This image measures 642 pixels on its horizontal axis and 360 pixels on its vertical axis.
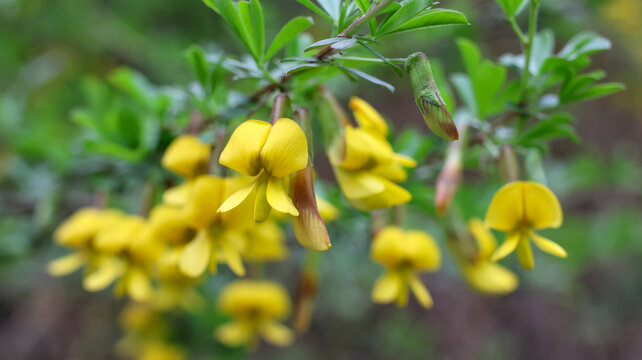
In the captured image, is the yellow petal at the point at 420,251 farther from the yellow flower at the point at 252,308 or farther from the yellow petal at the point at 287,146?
the yellow flower at the point at 252,308

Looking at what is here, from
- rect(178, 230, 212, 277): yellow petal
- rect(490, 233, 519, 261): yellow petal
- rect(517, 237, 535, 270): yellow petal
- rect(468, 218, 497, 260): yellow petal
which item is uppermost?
rect(490, 233, 519, 261): yellow petal

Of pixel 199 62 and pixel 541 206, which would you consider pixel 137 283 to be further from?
pixel 541 206

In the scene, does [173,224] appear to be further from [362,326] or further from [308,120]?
[362,326]

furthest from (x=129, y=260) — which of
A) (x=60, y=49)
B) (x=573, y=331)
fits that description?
(x=573, y=331)

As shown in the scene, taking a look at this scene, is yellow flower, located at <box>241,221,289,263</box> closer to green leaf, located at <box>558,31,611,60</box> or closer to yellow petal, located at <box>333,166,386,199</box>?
yellow petal, located at <box>333,166,386,199</box>

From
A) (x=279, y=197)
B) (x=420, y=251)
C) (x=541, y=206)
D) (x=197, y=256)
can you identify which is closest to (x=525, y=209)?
(x=541, y=206)

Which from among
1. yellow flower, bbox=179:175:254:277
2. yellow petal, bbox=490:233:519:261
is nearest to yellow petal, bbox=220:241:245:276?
yellow flower, bbox=179:175:254:277
